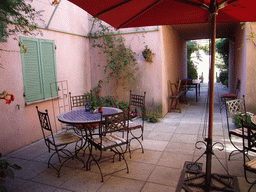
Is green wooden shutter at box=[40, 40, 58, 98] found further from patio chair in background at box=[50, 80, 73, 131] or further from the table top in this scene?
the table top

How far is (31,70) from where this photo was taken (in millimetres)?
4832

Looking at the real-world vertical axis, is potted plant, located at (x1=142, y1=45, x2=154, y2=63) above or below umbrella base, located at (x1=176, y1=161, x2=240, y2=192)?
above

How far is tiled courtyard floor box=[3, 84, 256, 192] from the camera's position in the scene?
2.93m

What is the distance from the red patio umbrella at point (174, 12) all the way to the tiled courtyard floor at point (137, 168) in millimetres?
908

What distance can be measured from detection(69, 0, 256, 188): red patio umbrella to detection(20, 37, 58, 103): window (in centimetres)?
257

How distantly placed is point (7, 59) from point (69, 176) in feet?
8.90

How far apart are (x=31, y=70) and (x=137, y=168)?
324cm

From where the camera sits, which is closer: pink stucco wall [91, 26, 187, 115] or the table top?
the table top

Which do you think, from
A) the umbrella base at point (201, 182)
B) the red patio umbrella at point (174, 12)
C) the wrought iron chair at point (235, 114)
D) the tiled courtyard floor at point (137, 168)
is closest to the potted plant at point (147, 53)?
the tiled courtyard floor at point (137, 168)

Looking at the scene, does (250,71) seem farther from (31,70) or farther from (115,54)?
(31,70)

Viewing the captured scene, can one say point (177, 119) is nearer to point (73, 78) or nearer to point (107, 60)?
point (107, 60)

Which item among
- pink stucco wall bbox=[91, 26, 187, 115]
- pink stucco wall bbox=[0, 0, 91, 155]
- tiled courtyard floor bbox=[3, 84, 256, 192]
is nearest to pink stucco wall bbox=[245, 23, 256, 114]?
tiled courtyard floor bbox=[3, 84, 256, 192]

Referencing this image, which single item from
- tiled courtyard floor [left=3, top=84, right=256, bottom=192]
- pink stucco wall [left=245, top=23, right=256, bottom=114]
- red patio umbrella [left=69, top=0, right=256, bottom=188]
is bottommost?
tiled courtyard floor [left=3, top=84, right=256, bottom=192]

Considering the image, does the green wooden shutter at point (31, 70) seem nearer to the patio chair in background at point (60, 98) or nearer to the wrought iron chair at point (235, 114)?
the patio chair in background at point (60, 98)
